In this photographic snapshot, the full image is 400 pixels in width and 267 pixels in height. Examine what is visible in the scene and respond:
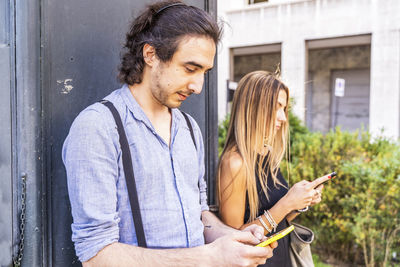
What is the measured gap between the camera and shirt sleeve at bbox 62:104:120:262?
123 cm

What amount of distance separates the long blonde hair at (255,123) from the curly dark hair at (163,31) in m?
0.84

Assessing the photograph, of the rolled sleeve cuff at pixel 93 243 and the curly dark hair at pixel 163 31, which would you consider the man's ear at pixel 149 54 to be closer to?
the curly dark hair at pixel 163 31

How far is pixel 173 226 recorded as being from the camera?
1.46 meters

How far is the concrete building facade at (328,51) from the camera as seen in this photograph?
1179cm

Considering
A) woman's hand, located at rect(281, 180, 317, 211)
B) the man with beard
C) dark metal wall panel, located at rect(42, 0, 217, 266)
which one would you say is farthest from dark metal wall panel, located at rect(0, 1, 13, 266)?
woman's hand, located at rect(281, 180, 317, 211)

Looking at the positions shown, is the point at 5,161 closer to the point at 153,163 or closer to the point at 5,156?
the point at 5,156

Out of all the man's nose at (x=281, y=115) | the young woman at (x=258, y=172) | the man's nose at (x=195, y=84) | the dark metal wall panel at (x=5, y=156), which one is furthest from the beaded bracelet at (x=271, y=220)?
the dark metal wall panel at (x=5, y=156)

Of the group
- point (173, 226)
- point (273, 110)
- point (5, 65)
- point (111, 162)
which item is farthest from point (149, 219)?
point (273, 110)

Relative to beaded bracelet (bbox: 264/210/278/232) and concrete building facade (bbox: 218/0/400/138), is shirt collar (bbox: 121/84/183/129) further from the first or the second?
concrete building facade (bbox: 218/0/400/138)

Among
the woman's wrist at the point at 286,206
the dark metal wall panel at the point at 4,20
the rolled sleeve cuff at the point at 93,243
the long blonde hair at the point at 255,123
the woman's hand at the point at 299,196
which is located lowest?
the woman's wrist at the point at 286,206

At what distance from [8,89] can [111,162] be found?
0.58m

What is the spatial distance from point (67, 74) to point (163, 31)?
0.47 meters

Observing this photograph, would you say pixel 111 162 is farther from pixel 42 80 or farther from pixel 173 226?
pixel 42 80

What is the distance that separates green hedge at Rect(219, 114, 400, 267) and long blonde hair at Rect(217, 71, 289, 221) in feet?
7.20
